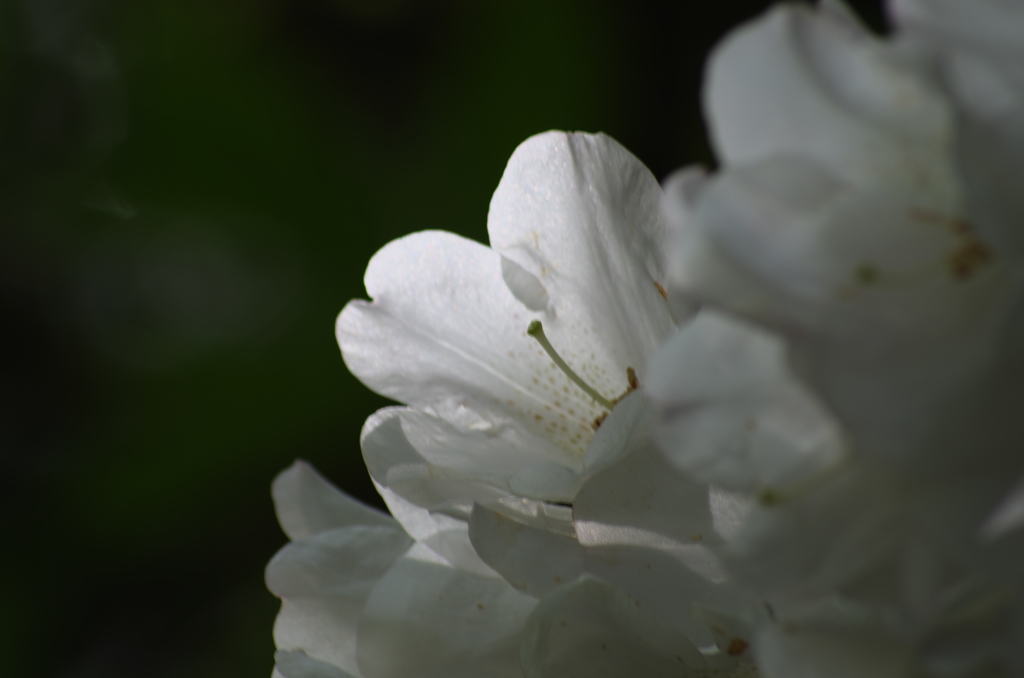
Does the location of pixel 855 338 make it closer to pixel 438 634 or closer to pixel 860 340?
pixel 860 340

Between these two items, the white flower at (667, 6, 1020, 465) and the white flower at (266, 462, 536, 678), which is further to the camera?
the white flower at (266, 462, 536, 678)

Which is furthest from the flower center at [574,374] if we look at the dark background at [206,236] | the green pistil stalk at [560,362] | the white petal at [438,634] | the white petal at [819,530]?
the dark background at [206,236]

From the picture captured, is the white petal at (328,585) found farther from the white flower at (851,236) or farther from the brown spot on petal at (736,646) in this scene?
the white flower at (851,236)

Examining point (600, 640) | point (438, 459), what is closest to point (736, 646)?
point (600, 640)

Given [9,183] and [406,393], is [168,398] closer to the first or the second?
[9,183]

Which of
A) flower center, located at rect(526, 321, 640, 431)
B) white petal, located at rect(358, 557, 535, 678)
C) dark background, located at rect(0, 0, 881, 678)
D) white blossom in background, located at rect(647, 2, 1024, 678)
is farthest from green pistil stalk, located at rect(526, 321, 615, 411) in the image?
dark background, located at rect(0, 0, 881, 678)

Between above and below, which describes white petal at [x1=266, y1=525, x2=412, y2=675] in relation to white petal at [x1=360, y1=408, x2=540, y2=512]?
below

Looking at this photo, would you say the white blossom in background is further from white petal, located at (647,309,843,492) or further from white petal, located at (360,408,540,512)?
white petal, located at (360,408,540,512)
